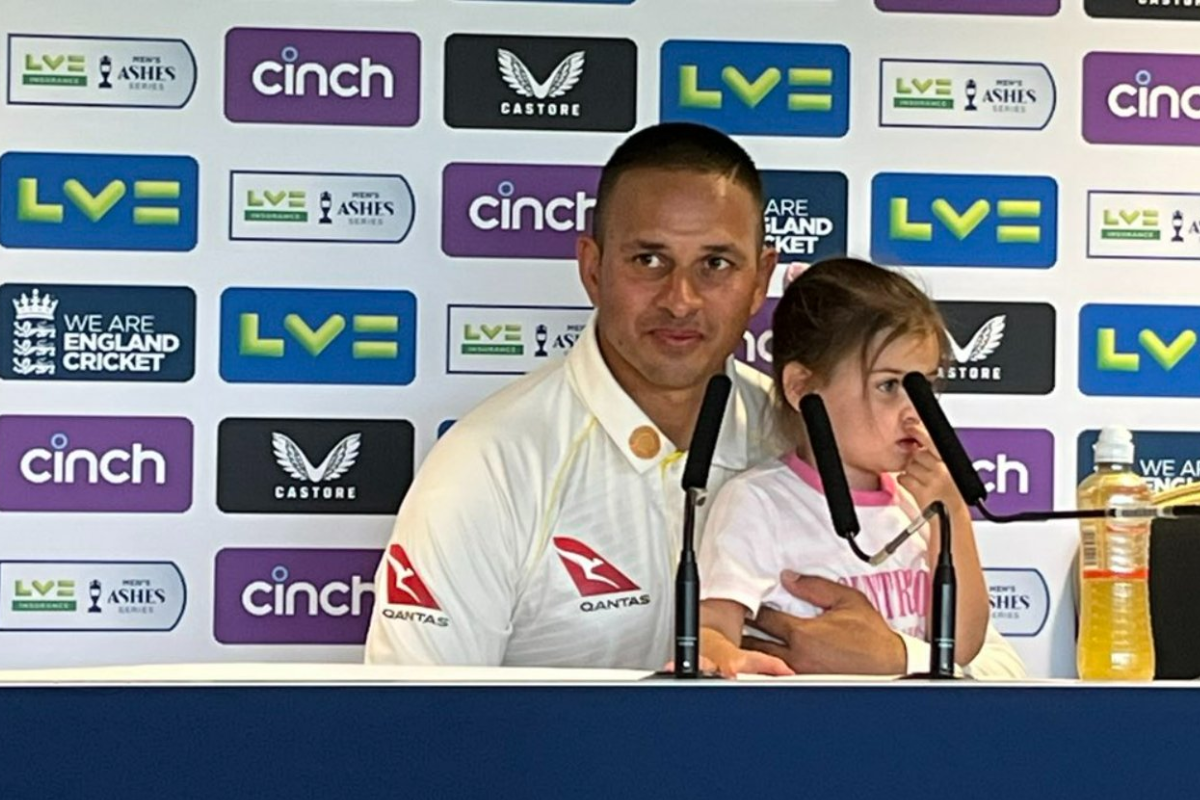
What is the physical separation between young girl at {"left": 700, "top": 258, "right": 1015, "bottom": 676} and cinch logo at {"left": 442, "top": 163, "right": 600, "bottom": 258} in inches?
28.0

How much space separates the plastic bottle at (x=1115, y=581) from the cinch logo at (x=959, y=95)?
2.10 ft

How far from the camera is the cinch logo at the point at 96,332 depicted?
326 cm

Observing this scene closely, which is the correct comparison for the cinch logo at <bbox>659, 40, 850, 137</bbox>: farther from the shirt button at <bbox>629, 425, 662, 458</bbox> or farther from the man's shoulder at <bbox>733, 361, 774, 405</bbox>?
the shirt button at <bbox>629, 425, 662, 458</bbox>

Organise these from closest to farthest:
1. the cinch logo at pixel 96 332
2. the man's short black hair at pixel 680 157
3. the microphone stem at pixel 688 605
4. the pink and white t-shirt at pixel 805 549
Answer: the microphone stem at pixel 688 605
the pink and white t-shirt at pixel 805 549
the man's short black hair at pixel 680 157
the cinch logo at pixel 96 332

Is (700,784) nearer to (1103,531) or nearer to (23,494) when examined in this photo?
(1103,531)

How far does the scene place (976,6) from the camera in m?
3.39

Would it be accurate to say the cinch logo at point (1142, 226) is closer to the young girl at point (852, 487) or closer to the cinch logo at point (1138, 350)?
the cinch logo at point (1138, 350)

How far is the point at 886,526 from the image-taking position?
8.79ft

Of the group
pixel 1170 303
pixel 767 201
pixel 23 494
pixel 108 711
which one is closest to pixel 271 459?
pixel 23 494

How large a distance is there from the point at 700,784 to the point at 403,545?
1.64 metres

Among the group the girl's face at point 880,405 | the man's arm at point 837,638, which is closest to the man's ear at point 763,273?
the girl's face at point 880,405

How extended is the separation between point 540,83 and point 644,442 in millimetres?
761

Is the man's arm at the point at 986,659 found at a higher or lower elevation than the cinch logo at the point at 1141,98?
lower

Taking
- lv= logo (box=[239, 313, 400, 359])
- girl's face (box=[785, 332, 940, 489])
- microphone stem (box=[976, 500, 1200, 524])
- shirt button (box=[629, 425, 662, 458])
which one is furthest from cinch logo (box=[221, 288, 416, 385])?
microphone stem (box=[976, 500, 1200, 524])
